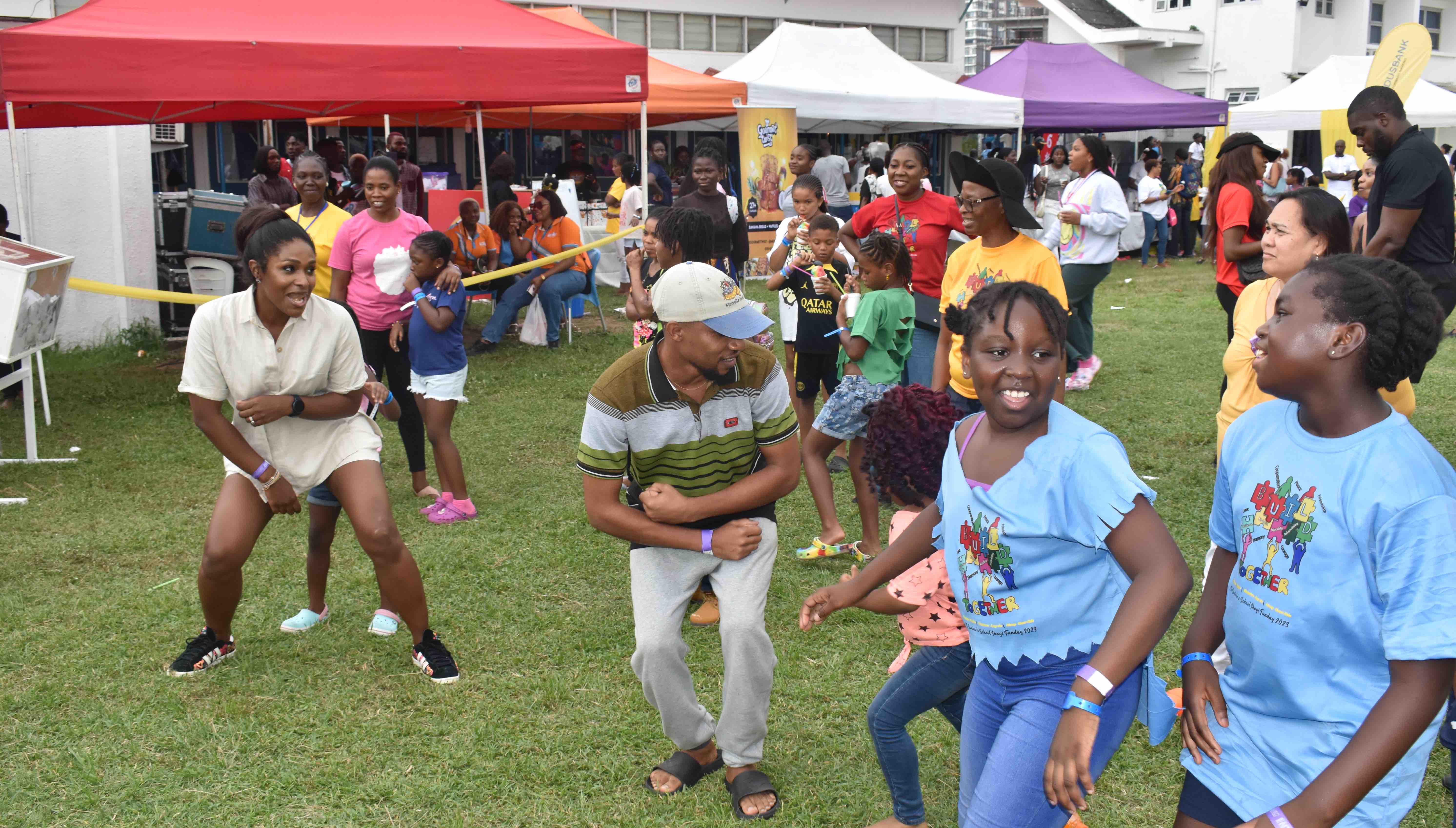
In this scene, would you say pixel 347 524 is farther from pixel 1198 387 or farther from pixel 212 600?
pixel 1198 387

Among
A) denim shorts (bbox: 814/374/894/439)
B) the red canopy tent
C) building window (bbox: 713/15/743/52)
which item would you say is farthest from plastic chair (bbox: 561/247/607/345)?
building window (bbox: 713/15/743/52)

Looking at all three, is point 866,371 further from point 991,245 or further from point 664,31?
point 664,31

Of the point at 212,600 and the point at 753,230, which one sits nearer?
the point at 212,600

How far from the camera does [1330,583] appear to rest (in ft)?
6.61

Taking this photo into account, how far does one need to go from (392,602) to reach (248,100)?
5470mm

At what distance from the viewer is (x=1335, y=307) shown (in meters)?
2.09

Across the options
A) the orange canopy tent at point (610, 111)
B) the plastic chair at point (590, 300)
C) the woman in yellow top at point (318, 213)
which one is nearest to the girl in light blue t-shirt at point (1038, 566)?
the woman in yellow top at point (318, 213)

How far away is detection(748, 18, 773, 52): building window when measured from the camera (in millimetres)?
26422

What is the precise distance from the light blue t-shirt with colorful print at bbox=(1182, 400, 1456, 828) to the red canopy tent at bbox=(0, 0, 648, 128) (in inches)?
302

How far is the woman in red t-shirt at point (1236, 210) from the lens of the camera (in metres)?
6.71

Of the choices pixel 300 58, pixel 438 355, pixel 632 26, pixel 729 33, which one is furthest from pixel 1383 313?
pixel 729 33

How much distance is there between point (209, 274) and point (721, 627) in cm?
976

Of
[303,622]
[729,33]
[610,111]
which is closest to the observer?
[303,622]

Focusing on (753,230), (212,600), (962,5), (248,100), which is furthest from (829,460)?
(962,5)
